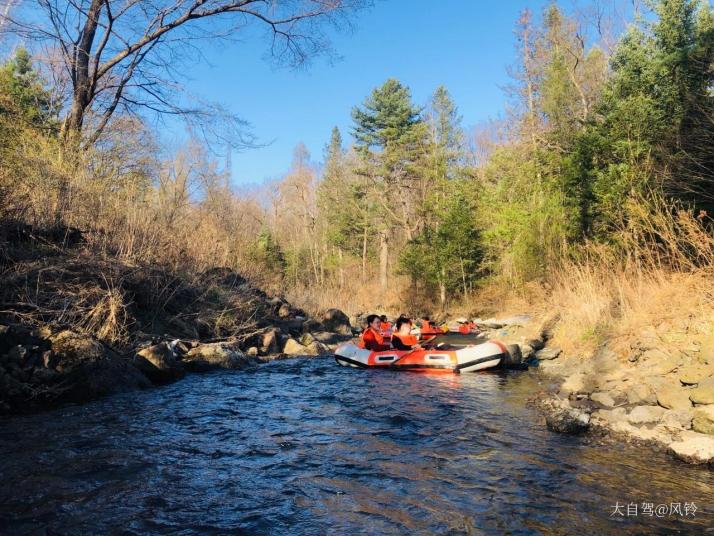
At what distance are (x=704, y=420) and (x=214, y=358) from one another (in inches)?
306

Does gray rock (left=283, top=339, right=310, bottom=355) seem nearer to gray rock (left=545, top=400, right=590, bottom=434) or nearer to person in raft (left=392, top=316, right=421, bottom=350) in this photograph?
person in raft (left=392, top=316, right=421, bottom=350)

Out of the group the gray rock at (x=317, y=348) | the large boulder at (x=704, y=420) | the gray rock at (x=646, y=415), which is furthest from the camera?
the gray rock at (x=317, y=348)

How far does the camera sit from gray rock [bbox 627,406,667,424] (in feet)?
18.7

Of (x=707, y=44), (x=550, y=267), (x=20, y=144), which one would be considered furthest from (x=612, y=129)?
(x=20, y=144)

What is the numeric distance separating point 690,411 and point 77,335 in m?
7.66

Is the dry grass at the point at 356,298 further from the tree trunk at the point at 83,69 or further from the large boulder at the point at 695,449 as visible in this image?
the large boulder at the point at 695,449

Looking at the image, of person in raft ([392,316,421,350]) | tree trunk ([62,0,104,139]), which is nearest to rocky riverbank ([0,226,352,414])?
person in raft ([392,316,421,350])

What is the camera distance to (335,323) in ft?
53.3

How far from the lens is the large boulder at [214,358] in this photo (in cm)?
927

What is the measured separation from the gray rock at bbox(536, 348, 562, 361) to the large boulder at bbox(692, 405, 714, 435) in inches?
214

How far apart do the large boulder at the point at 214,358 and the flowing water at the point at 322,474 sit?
2.15 metres

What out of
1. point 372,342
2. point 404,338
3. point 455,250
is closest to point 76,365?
point 372,342

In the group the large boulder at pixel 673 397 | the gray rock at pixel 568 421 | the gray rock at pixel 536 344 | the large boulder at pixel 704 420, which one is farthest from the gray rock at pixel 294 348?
the large boulder at pixel 704 420

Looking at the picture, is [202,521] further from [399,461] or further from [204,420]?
[204,420]
